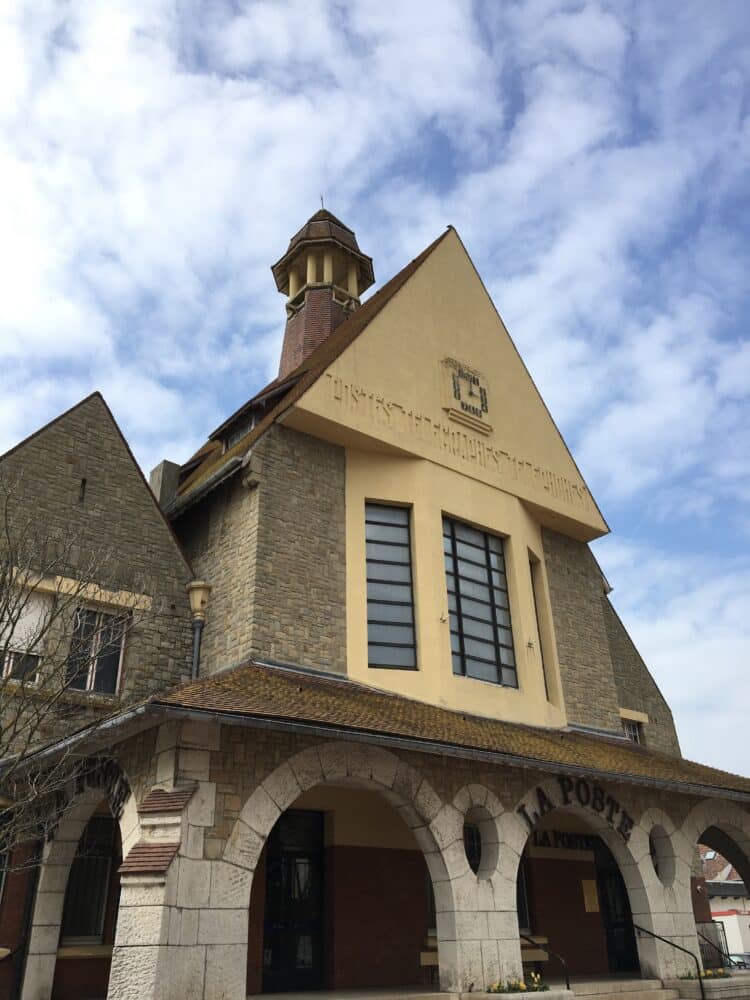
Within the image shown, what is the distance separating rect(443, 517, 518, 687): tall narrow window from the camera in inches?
621

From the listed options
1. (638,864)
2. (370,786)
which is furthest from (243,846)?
(638,864)

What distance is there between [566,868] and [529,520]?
22.7ft

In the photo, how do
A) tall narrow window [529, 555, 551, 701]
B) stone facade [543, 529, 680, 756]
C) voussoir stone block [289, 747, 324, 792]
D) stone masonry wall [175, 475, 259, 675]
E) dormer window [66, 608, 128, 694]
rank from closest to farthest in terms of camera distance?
1. voussoir stone block [289, 747, 324, 792]
2. dormer window [66, 608, 128, 694]
3. stone masonry wall [175, 475, 259, 675]
4. tall narrow window [529, 555, 551, 701]
5. stone facade [543, 529, 680, 756]

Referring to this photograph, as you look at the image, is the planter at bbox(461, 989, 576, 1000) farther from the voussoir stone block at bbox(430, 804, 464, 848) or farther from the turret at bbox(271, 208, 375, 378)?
the turret at bbox(271, 208, 375, 378)

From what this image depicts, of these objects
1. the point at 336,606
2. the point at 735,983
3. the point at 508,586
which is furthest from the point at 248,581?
the point at 735,983

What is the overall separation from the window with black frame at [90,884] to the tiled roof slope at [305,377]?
6.12 m

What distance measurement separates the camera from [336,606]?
1451 cm

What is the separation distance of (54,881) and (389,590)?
6.89 m

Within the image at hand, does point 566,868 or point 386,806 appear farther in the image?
A: point 566,868

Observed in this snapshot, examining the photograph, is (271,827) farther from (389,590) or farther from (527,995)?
(389,590)

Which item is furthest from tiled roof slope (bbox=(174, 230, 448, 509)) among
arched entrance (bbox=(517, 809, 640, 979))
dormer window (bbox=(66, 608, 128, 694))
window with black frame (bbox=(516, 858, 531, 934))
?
window with black frame (bbox=(516, 858, 531, 934))

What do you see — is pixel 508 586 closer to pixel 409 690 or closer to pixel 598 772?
pixel 409 690

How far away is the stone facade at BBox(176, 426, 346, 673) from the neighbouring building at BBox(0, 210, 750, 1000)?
0.16ft

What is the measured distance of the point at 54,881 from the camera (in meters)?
11.5
